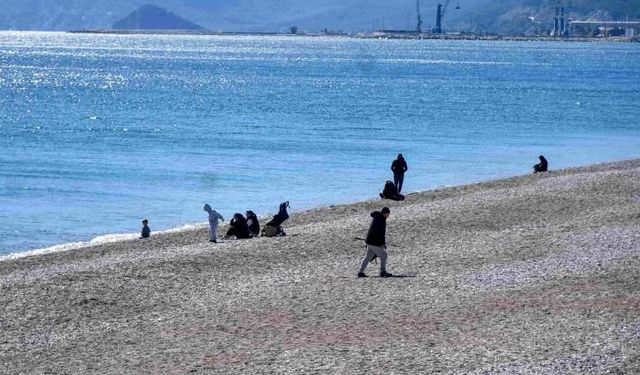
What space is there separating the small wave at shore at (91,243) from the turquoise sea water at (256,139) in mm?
638

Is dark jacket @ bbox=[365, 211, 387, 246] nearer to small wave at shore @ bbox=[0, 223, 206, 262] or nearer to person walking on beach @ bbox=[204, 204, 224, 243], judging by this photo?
person walking on beach @ bbox=[204, 204, 224, 243]

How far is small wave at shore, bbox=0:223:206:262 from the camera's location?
29.5 meters

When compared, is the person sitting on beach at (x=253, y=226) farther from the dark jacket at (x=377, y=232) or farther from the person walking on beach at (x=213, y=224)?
the dark jacket at (x=377, y=232)

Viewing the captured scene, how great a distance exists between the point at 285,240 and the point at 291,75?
4503 inches

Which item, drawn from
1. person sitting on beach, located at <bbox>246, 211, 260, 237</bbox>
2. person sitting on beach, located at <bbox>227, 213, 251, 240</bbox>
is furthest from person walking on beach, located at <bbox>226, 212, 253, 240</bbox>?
person sitting on beach, located at <bbox>246, 211, 260, 237</bbox>

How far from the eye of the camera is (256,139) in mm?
62156

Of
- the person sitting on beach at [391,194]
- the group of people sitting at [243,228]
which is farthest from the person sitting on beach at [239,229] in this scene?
the person sitting on beach at [391,194]

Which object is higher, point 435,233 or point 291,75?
point 435,233

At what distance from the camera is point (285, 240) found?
2639cm

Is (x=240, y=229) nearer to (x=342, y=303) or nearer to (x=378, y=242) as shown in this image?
(x=378, y=242)

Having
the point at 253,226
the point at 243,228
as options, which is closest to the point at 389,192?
the point at 253,226

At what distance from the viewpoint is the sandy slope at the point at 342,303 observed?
1645 centimetres

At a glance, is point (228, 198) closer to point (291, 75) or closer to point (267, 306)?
point (267, 306)

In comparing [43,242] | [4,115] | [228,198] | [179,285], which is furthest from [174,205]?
[4,115]
